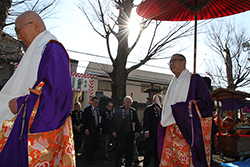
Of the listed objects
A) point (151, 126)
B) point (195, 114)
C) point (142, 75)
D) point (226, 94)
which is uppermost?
point (142, 75)

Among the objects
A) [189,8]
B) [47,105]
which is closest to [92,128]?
[189,8]

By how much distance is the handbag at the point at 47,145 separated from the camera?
1308mm

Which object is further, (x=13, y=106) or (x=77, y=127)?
(x=77, y=127)

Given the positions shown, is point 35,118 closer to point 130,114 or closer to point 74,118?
point 130,114

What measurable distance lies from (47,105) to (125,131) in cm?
379

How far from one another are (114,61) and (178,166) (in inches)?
335

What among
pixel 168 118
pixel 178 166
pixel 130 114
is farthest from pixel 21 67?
pixel 130 114

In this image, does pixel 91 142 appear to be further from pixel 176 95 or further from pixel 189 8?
pixel 189 8

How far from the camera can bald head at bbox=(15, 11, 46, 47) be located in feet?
5.44

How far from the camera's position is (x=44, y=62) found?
1463 millimetres

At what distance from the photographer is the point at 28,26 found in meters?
1.67

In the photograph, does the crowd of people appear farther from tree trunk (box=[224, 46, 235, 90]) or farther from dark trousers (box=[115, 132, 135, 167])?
tree trunk (box=[224, 46, 235, 90])

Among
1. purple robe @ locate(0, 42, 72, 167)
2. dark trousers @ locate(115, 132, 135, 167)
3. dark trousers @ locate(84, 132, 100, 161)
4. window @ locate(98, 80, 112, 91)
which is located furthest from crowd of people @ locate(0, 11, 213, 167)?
window @ locate(98, 80, 112, 91)

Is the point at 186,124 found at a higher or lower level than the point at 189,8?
lower
